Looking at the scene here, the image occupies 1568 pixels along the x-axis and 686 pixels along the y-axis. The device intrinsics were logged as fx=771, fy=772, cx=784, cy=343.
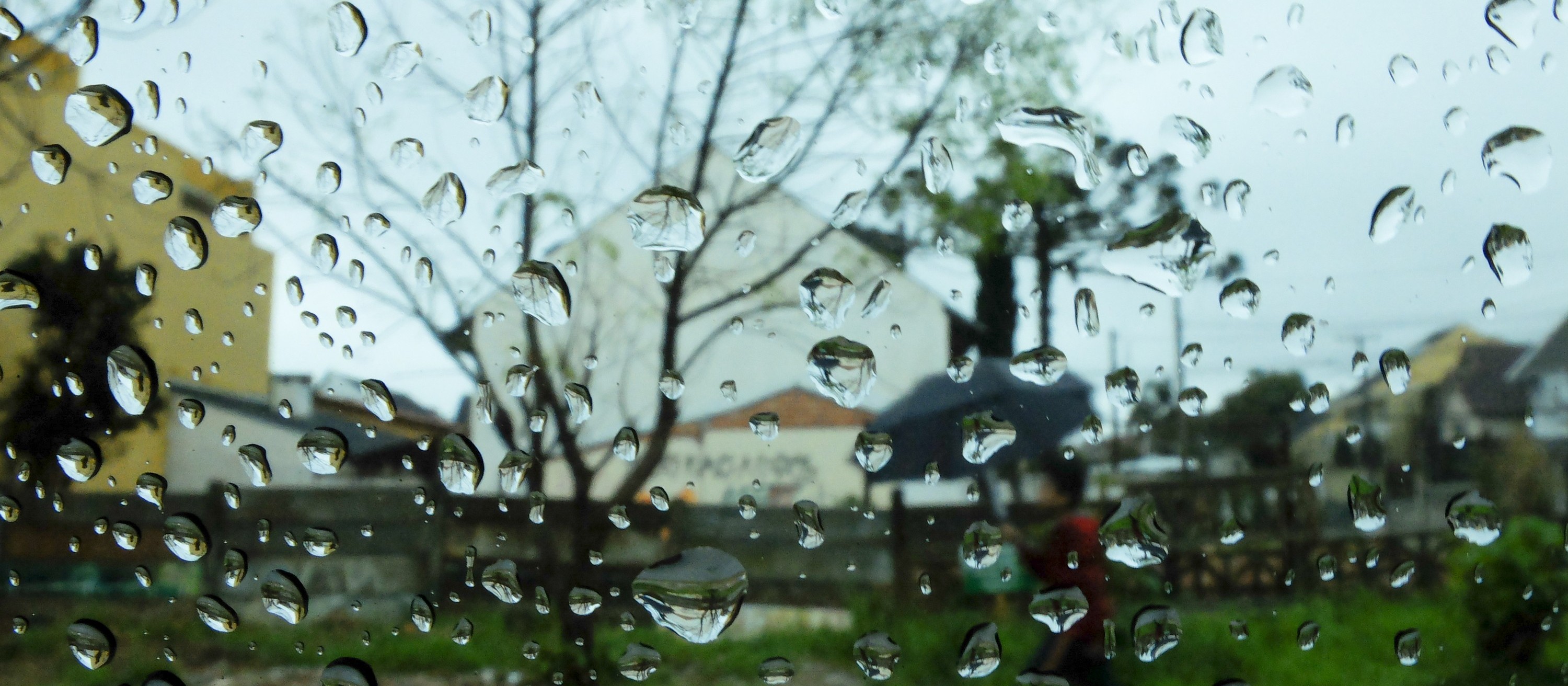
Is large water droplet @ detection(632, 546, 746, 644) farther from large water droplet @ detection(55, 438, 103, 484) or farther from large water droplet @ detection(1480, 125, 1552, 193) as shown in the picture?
large water droplet @ detection(1480, 125, 1552, 193)

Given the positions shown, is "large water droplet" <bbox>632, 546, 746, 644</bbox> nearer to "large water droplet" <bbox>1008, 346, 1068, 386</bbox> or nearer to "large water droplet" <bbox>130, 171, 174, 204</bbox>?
"large water droplet" <bbox>1008, 346, 1068, 386</bbox>


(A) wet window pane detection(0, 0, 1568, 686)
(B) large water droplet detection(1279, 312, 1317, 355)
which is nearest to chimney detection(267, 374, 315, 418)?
(A) wet window pane detection(0, 0, 1568, 686)

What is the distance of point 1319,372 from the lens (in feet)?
1.75

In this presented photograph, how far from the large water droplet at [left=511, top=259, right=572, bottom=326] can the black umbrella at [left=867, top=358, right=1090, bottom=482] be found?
222 mm

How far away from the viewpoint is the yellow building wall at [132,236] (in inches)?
20.4

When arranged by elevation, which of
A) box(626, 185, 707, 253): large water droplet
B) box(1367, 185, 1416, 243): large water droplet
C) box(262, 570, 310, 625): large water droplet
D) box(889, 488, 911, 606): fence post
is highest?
box(1367, 185, 1416, 243): large water droplet

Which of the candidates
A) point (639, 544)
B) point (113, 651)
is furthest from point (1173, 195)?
point (113, 651)

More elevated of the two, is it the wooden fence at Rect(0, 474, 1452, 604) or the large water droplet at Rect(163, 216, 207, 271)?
the large water droplet at Rect(163, 216, 207, 271)

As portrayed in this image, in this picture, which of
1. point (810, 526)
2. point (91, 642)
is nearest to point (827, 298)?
point (810, 526)

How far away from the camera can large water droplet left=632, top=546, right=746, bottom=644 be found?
519mm

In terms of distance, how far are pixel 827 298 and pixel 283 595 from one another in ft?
1.40

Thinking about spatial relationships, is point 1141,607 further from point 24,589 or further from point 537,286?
point 24,589

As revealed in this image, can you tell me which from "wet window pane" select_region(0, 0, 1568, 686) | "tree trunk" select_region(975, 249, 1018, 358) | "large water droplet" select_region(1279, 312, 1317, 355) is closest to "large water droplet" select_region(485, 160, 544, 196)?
"wet window pane" select_region(0, 0, 1568, 686)

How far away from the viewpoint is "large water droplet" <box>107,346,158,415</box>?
0.53 metres
